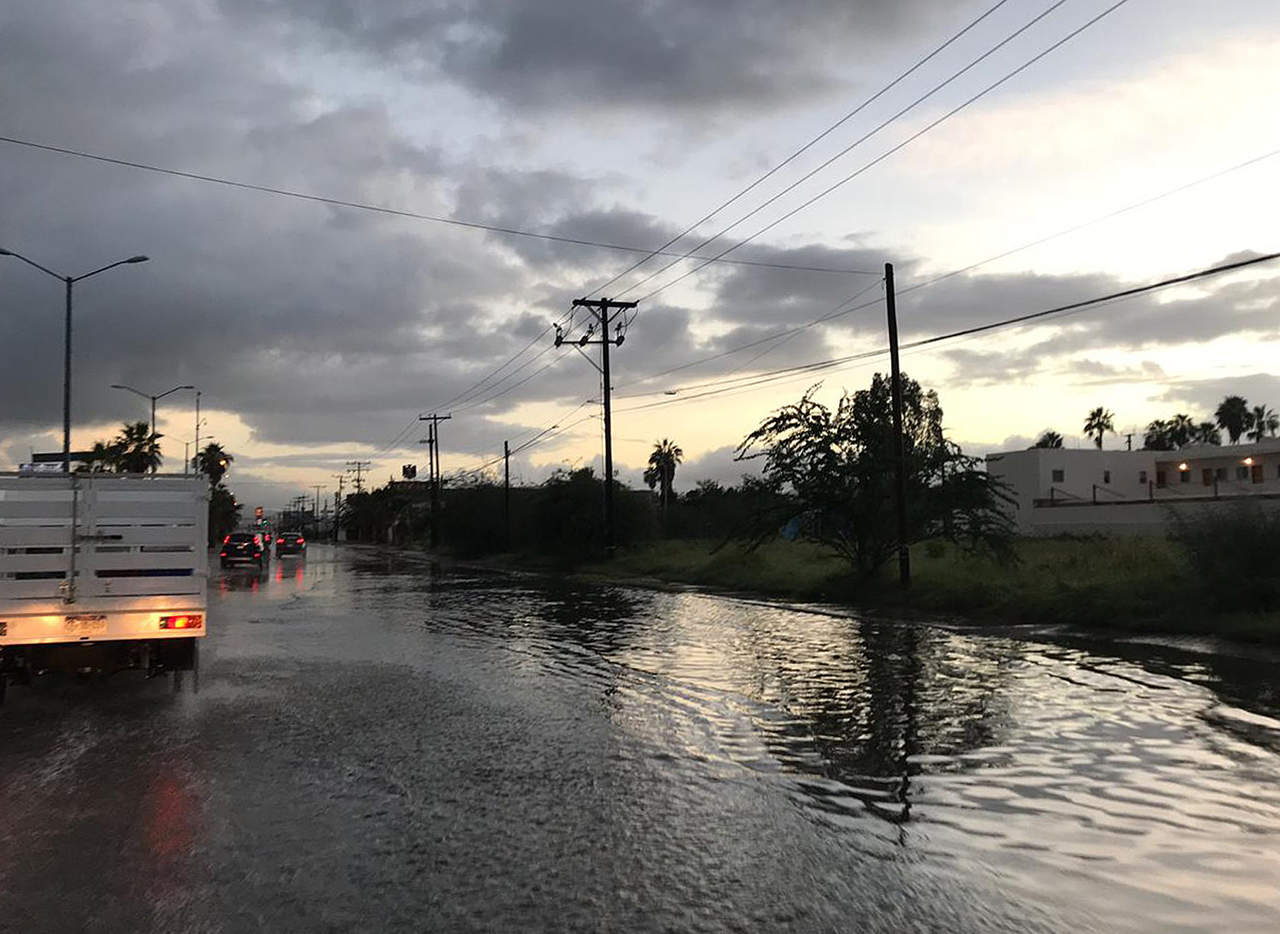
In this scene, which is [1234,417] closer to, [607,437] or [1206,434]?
[1206,434]

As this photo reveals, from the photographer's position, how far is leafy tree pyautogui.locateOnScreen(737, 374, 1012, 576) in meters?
27.2

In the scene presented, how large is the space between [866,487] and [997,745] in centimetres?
1865

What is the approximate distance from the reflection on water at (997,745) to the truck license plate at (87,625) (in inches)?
216

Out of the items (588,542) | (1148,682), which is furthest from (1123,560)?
(588,542)

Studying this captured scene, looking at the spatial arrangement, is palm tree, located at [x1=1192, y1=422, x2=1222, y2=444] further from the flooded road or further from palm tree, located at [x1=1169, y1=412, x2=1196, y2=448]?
the flooded road

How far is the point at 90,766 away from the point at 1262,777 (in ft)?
31.5

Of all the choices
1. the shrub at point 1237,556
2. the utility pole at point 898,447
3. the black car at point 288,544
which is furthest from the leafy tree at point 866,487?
the black car at point 288,544

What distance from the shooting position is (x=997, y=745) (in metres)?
9.47

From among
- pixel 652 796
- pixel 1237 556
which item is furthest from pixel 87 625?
pixel 1237 556

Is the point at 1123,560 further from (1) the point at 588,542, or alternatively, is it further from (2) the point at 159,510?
(1) the point at 588,542

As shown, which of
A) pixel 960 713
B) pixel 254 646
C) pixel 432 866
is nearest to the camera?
pixel 432 866

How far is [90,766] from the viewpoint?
347 inches

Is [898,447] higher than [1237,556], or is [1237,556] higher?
[898,447]

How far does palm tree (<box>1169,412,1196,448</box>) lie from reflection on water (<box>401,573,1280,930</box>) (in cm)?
11263
